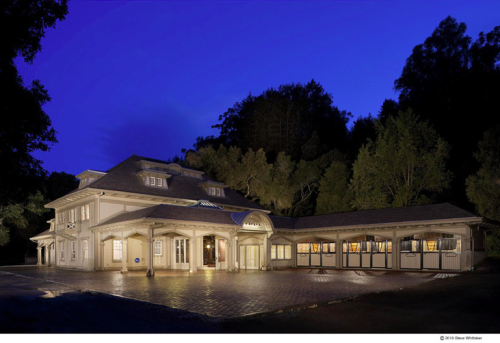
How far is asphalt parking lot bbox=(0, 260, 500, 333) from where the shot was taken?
8.17 meters

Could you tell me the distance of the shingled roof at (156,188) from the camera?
29.2 meters

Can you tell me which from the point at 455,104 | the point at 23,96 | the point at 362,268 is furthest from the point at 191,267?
the point at 455,104

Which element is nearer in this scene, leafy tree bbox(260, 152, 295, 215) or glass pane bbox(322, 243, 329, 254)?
glass pane bbox(322, 243, 329, 254)

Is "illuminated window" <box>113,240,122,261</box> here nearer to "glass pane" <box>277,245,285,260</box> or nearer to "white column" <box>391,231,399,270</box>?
"glass pane" <box>277,245,285,260</box>

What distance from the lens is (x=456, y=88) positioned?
45.9 meters

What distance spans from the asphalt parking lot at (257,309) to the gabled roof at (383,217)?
7624 mm

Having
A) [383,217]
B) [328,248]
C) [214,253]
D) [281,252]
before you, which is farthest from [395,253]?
[214,253]

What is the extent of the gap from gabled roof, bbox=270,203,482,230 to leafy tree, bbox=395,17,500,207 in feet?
49.1

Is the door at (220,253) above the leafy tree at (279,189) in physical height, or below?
below

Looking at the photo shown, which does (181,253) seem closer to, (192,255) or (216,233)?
(216,233)

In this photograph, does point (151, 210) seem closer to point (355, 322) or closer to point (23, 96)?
point (23, 96)

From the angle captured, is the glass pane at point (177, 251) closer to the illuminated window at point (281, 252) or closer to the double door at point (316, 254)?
the illuminated window at point (281, 252)

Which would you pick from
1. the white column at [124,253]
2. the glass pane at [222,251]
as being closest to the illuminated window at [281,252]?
the glass pane at [222,251]

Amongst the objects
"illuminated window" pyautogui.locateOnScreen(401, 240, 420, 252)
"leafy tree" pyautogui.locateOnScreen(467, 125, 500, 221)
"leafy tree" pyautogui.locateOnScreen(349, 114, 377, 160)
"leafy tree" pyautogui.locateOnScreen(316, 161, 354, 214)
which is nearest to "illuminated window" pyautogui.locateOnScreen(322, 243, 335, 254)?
"illuminated window" pyautogui.locateOnScreen(401, 240, 420, 252)
